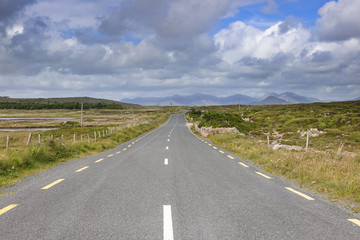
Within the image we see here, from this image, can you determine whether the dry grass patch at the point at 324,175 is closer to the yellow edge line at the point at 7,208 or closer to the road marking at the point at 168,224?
the road marking at the point at 168,224

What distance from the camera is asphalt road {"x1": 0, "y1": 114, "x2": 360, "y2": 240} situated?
398cm

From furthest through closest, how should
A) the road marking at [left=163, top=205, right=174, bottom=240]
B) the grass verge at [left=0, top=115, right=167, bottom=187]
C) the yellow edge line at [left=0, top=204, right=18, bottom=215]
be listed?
1. the grass verge at [left=0, top=115, right=167, bottom=187]
2. the yellow edge line at [left=0, top=204, right=18, bottom=215]
3. the road marking at [left=163, top=205, right=174, bottom=240]

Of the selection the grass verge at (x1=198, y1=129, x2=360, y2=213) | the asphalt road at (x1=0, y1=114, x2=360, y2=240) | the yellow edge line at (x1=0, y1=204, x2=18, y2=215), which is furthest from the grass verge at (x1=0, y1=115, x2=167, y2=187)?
the grass verge at (x1=198, y1=129, x2=360, y2=213)

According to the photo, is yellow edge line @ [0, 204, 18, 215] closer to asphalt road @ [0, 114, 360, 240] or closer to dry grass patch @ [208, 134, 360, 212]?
asphalt road @ [0, 114, 360, 240]

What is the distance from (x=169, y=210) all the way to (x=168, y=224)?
727 mm

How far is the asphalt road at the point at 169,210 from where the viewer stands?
157 inches

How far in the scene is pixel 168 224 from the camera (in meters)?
4.27

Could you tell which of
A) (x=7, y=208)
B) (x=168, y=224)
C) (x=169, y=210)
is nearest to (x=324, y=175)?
(x=169, y=210)

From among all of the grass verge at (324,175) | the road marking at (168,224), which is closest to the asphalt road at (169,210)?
the road marking at (168,224)

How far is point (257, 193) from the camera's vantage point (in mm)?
6406

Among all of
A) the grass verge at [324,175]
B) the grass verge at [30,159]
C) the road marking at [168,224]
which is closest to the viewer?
the road marking at [168,224]

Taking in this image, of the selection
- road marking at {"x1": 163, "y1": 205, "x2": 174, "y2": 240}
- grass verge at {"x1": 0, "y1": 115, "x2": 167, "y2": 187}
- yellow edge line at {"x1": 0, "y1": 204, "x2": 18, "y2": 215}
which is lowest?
grass verge at {"x1": 0, "y1": 115, "x2": 167, "y2": 187}

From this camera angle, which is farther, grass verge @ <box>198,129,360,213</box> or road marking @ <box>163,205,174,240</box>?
grass verge @ <box>198,129,360,213</box>

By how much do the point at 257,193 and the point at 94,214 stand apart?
13.3ft
